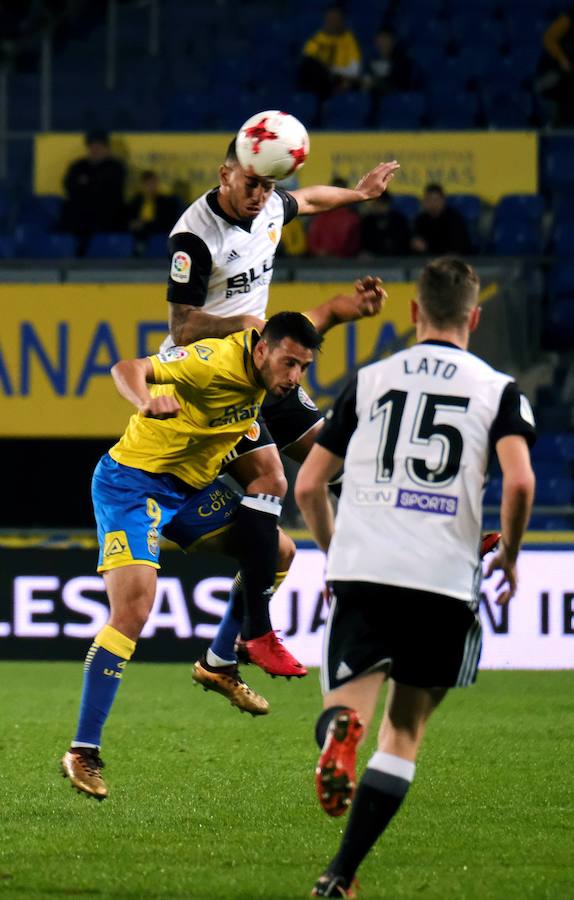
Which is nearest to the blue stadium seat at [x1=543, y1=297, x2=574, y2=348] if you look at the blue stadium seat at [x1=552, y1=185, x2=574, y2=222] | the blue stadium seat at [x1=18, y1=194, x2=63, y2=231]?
the blue stadium seat at [x1=552, y1=185, x2=574, y2=222]

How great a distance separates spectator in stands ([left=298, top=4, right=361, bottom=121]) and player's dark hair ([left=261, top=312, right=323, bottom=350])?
10.7m

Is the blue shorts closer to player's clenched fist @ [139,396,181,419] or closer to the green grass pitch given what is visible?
player's clenched fist @ [139,396,181,419]

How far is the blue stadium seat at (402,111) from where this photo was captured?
647 inches

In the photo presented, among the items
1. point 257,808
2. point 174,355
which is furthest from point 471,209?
point 257,808

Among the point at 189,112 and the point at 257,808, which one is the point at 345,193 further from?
the point at 189,112

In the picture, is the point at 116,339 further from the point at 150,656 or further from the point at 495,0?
the point at 495,0

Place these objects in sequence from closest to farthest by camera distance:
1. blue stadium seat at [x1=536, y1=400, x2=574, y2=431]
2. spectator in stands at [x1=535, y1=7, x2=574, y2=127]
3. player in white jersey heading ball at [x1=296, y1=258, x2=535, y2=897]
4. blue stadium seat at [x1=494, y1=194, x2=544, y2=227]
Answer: player in white jersey heading ball at [x1=296, y1=258, x2=535, y2=897] → blue stadium seat at [x1=536, y1=400, x2=574, y2=431] → blue stadium seat at [x1=494, y1=194, x2=544, y2=227] → spectator in stands at [x1=535, y1=7, x2=574, y2=127]

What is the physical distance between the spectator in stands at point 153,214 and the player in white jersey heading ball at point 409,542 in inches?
406

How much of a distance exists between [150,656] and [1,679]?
121 cm

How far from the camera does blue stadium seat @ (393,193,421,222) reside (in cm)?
1540

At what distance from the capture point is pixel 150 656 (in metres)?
11.9

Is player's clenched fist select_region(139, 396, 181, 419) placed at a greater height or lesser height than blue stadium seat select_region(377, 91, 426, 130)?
lesser

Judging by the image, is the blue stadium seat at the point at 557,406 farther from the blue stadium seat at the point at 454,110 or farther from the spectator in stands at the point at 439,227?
the blue stadium seat at the point at 454,110

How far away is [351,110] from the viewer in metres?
16.5
